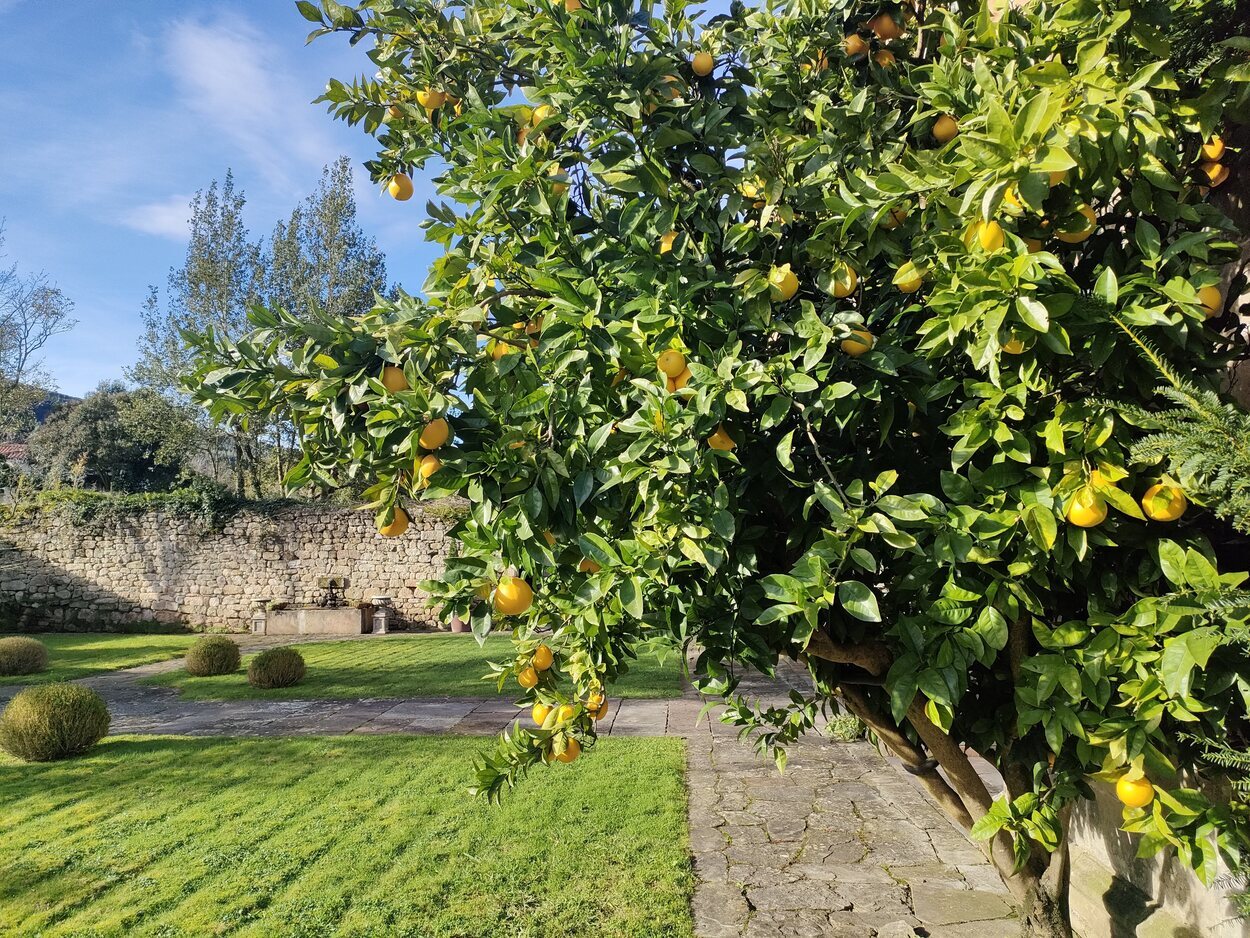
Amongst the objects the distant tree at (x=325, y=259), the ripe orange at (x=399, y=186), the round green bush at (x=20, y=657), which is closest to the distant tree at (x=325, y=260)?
the distant tree at (x=325, y=259)

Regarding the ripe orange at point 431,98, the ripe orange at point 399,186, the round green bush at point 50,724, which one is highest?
the ripe orange at point 431,98

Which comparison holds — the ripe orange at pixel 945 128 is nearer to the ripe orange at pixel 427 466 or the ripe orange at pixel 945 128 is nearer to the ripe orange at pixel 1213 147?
the ripe orange at pixel 1213 147

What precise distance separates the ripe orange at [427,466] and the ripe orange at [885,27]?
164cm

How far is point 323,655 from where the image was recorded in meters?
12.7

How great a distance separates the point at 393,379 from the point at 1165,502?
144cm

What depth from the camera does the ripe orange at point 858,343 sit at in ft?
5.11

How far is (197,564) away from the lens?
17.5 meters

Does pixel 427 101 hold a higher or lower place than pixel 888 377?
higher

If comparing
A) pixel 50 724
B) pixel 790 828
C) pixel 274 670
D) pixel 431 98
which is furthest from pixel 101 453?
pixel 431 98

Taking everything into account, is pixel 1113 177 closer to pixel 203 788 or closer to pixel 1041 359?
pixel 1041 359

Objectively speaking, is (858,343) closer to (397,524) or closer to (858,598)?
(858,598)

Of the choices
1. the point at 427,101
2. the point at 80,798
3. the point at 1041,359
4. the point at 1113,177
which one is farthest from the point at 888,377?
the point at 80,798

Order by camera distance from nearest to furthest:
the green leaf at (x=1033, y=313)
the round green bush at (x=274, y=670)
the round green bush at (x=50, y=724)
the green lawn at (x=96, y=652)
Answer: the green leaf at (x=1033, y=313) → the round green bush at (x=50, y=724) → the round green bush at (x=274, y=670) → the green lawn at (x=96, y=652)

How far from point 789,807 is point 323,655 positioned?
9575mm
